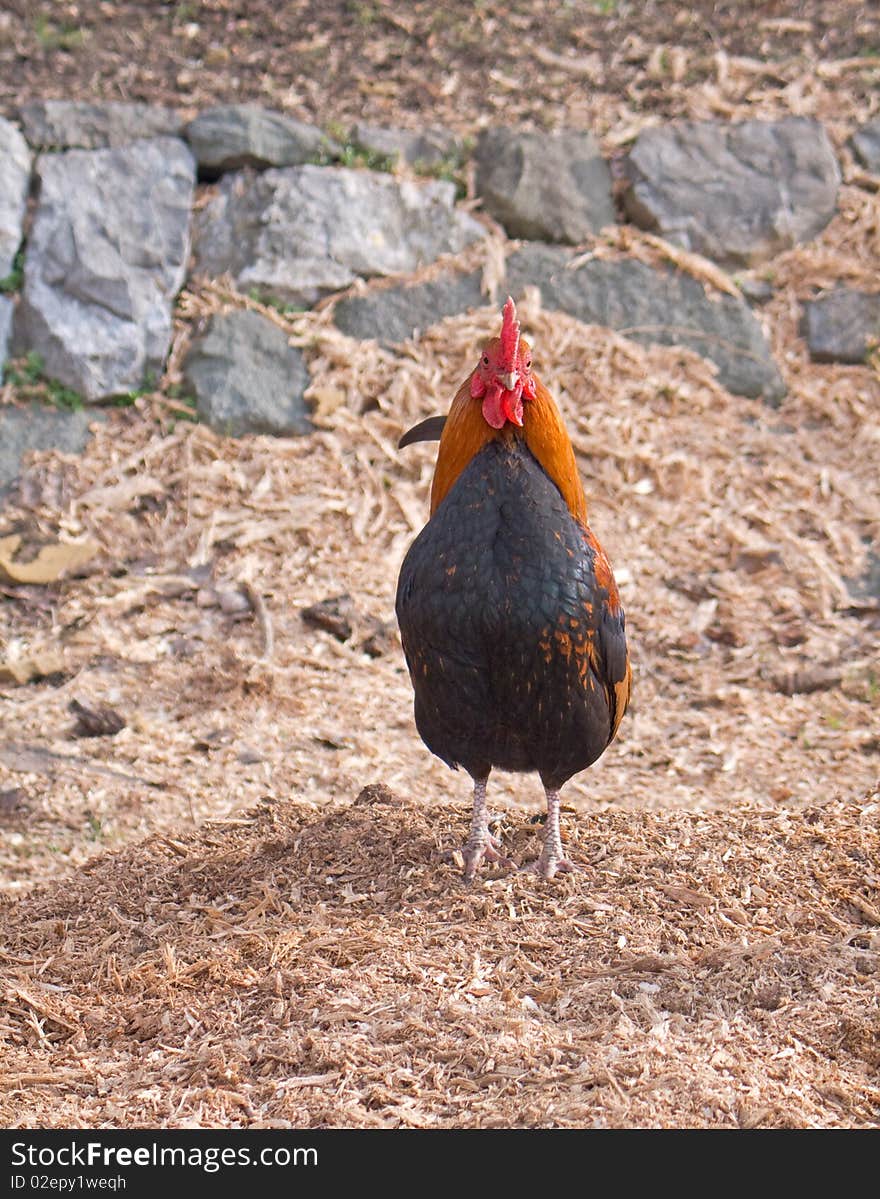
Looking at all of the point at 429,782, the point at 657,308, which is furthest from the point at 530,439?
the point at 657,308

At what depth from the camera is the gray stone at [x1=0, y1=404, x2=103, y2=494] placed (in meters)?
6.67

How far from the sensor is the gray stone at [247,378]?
6.93 metres

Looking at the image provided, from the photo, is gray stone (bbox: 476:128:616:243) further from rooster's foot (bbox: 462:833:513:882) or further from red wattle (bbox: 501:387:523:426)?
rooster's foot (bbox: 462:833:513:882)

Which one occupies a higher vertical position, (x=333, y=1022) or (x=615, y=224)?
(x=615, y=224)

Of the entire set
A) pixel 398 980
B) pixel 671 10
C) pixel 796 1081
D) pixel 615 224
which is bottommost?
pixel 398 980

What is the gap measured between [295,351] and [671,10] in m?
4.16

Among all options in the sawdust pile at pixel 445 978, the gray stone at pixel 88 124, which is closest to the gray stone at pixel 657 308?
the gray stone at pixel 88 124

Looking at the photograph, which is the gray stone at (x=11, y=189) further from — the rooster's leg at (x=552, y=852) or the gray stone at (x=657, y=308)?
the rooster's leg at (x=552, y=852)

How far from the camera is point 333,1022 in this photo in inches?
121

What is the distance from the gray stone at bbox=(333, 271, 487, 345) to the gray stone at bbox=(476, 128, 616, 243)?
64 centimetres

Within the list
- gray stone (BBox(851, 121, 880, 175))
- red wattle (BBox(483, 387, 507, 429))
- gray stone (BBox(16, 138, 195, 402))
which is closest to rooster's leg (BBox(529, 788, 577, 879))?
red wattle (BBox(483, 387, 507, 429))
